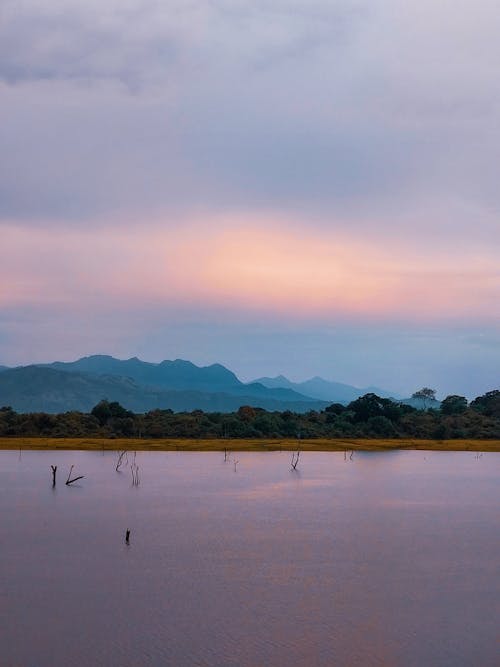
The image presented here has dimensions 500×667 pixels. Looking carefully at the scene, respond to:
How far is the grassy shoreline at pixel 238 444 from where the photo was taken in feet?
250

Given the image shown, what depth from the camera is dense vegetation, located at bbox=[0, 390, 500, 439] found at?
290 feet

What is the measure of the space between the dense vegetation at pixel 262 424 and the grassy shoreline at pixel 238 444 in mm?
3614

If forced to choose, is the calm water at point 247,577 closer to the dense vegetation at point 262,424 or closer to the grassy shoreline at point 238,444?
the grassy shoreline at point 238,444

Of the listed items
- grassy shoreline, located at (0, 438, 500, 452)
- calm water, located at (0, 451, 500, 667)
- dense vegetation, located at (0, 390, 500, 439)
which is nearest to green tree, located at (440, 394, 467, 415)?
dense vegetation, located at (0, 390, 500, 439)

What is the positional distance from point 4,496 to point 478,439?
219ft

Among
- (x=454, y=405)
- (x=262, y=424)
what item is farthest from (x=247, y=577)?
(x=454, y=405)

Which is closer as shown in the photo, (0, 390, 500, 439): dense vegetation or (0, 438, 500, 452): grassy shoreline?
(0, 438, 500, 452): grassy shoreline

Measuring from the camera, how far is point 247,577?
22.9 metres

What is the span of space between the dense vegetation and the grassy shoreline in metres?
3.61

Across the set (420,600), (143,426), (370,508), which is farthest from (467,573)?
(143,426)

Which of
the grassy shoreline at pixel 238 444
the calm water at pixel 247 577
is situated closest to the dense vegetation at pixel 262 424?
the grassy shoreline at pixel 238 444

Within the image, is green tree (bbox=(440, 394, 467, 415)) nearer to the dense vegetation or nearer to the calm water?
the dense vegetation

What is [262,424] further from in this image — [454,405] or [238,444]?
[454,405]

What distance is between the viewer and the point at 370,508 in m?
38.3
